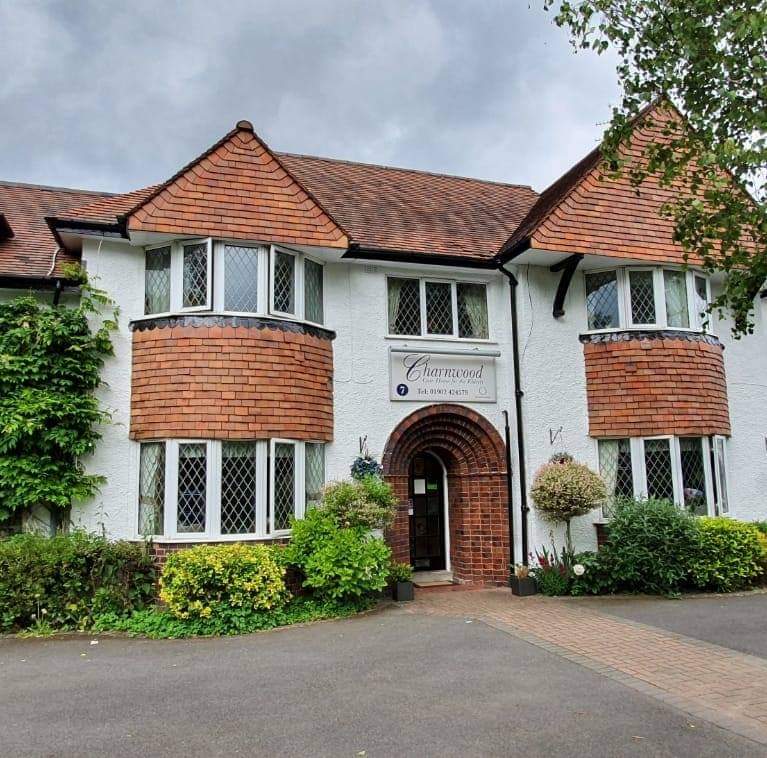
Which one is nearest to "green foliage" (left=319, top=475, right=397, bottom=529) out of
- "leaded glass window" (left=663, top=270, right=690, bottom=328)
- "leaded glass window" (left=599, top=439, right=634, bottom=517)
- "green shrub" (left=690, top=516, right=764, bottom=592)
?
"leaded glass window" (left=599, top=439, right=634, bottom=517)

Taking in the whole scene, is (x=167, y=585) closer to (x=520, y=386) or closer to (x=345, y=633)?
(x=345, y=633)

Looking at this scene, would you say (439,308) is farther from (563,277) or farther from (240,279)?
(240,279)

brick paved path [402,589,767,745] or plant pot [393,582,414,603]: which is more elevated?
plant pot [393,582,414,603]

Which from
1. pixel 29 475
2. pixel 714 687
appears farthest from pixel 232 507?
pixel 714 687

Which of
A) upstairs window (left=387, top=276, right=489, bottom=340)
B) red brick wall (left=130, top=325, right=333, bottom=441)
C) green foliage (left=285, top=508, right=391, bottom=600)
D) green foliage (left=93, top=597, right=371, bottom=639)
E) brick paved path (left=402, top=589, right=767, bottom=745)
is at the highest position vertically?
upstairs window (left=387, top=276, right=489, bottom=340)

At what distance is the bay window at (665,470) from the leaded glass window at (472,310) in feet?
9.89

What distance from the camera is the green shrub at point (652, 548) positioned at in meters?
11.1

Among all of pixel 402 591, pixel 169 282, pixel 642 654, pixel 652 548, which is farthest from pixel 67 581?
pixel 652 548

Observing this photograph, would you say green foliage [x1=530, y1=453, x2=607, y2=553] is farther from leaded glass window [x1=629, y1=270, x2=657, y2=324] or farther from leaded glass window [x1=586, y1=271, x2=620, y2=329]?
leaded glass window [x1=629, y1=270, x2=657, y2=324]

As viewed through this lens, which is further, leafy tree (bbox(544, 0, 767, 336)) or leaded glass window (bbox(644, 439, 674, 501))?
leaded glass window (bbox(644, 439, 674, 501))

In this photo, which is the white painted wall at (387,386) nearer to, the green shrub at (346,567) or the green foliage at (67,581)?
the green foliage at (67,581)

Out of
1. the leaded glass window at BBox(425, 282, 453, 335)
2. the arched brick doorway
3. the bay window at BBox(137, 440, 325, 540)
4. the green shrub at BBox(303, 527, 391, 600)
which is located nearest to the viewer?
the green shrub at BBox(303, 527, 391, 600)

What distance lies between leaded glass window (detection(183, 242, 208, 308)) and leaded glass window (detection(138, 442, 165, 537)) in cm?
223

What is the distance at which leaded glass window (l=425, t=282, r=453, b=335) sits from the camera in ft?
41.0
